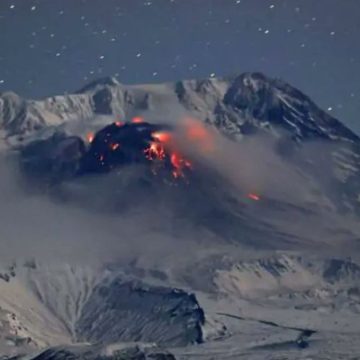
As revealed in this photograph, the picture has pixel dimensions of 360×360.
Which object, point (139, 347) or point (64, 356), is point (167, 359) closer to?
point (139, 347)

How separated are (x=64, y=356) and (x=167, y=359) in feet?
85.6

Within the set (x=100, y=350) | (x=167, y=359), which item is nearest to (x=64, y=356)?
(x=100, y=350)

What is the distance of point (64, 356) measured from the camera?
19175 centimetres

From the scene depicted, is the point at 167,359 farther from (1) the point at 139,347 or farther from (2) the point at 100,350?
(2) the point at 100,350

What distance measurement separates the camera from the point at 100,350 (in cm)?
18312

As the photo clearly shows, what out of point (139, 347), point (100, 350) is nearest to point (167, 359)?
point (139, 347)

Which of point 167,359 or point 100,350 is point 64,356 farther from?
point 167,359

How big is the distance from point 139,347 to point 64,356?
19.0 m

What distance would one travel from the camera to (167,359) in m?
194

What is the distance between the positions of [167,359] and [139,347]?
8.16 metres

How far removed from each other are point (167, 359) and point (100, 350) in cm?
1996
